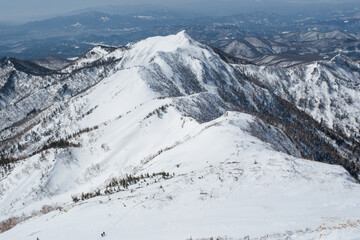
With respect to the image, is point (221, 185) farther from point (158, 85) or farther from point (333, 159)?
point (158, 85)

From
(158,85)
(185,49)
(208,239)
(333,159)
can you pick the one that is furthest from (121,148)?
(185,49)

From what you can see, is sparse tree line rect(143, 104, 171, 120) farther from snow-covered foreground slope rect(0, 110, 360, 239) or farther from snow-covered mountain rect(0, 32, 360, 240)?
snow-covered foreground slope rect(0, 110, 360, 239)

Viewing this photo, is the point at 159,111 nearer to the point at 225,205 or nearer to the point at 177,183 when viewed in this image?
the point at 177,183

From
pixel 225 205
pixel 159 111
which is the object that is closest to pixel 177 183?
pixel 225 205

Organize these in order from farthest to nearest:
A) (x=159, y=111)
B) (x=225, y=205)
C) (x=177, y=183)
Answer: (x=159, y=111)
(x=177, y=183)
(x=225, y=205)

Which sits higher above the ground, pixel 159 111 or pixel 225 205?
pixel 225 205

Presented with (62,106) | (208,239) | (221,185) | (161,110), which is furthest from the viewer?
Answer: (62,106)

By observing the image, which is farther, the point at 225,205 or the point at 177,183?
the point at 177,183

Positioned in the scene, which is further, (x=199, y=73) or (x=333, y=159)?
(x=199, y=73)

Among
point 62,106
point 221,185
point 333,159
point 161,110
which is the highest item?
point 221,185

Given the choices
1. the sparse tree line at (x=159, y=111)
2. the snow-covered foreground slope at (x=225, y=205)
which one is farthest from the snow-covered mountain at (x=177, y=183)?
the sparse tree line at (x=159, y=111)

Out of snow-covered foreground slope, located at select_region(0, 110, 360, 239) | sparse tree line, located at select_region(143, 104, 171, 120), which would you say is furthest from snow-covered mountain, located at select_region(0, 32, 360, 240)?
sparse tree line, located at select_region(143, 104, 171, 120)
